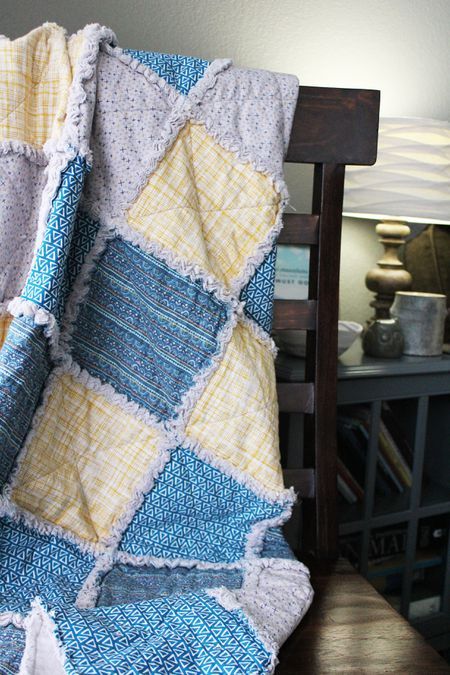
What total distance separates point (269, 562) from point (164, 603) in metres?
0.16

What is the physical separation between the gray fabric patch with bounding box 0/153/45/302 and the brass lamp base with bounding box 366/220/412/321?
0.85m

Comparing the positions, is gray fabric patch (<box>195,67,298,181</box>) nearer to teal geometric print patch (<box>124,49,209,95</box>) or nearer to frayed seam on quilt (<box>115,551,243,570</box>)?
teal geometric print patch (<box>124,49,209,95</box>)

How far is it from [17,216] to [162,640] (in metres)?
0.41

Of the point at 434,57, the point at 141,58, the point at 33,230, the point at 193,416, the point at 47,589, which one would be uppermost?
the point at 434,57

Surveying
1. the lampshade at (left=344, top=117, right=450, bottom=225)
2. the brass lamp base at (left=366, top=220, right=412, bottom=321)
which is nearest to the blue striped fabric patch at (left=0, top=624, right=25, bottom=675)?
the lampshade at (left=344, top=117, right=450, bottom=225)

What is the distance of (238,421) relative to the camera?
26.8 inches

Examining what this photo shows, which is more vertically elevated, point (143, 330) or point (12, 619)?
point (143, 330)

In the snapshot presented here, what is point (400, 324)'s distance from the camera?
51.5 inches

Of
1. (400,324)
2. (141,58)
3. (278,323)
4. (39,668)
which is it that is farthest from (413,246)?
(39,668)

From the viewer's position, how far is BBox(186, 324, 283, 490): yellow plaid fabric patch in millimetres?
677

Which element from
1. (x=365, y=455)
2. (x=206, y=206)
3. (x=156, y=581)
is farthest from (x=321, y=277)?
(x=365, y=455)

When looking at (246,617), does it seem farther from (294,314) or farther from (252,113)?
(252,113)

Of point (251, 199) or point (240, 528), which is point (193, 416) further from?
point (251, 199)

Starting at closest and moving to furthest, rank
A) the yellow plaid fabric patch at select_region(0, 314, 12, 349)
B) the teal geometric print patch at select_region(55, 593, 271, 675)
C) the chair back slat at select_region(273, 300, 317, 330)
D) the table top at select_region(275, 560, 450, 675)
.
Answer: the teal geometric print patch at select_region(55, 593, 271, 675) → the table top at select_region(275, 560, 450, 675) → the yellow plaid fabric patch at select_region(0, 314, 12, 349) → the chair back slat at select_region(273, 300, 317, 330)
